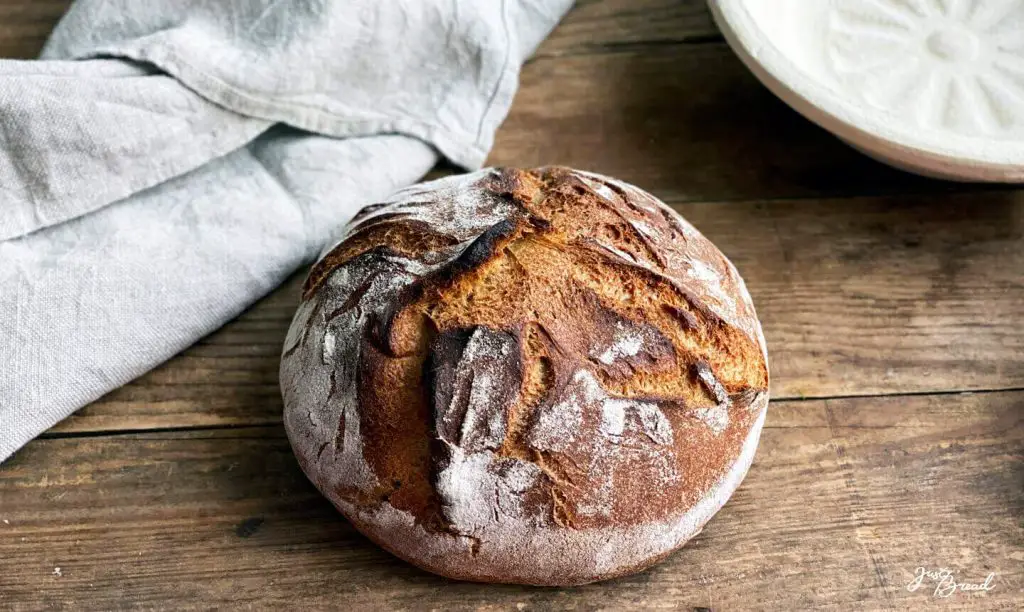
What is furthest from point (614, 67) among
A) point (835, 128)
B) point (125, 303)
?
point (125, 303)

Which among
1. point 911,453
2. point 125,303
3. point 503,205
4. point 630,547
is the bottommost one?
point 911,453

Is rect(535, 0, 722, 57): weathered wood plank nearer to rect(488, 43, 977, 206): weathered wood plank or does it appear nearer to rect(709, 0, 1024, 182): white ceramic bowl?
rect(488, 43, 977, 206): weathered wood plank

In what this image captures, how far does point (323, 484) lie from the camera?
1.04 meters

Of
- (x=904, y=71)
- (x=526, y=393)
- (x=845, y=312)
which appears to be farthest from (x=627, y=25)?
(x=526, y=393)

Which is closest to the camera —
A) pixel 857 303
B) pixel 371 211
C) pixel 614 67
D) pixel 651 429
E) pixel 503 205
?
pixel 651 429

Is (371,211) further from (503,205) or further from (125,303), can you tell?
(125,303)

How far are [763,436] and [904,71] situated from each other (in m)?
0.64

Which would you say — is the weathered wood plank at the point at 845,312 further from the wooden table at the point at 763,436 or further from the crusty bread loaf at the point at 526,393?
the crusty bread loaf at the point at 526,393

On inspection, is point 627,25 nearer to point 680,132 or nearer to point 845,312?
point 680,132

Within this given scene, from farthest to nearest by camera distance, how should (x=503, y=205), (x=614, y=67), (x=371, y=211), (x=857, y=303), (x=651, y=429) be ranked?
(x=614, y=67)
(x=857, y=303)
(x=371, y=211)
(x=503, y=205)
(x=651, y=429)

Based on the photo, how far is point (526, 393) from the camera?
0.94 m

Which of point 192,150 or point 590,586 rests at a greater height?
point 192,150

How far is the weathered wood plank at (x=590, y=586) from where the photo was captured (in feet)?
3.52

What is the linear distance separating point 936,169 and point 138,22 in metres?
1.21
